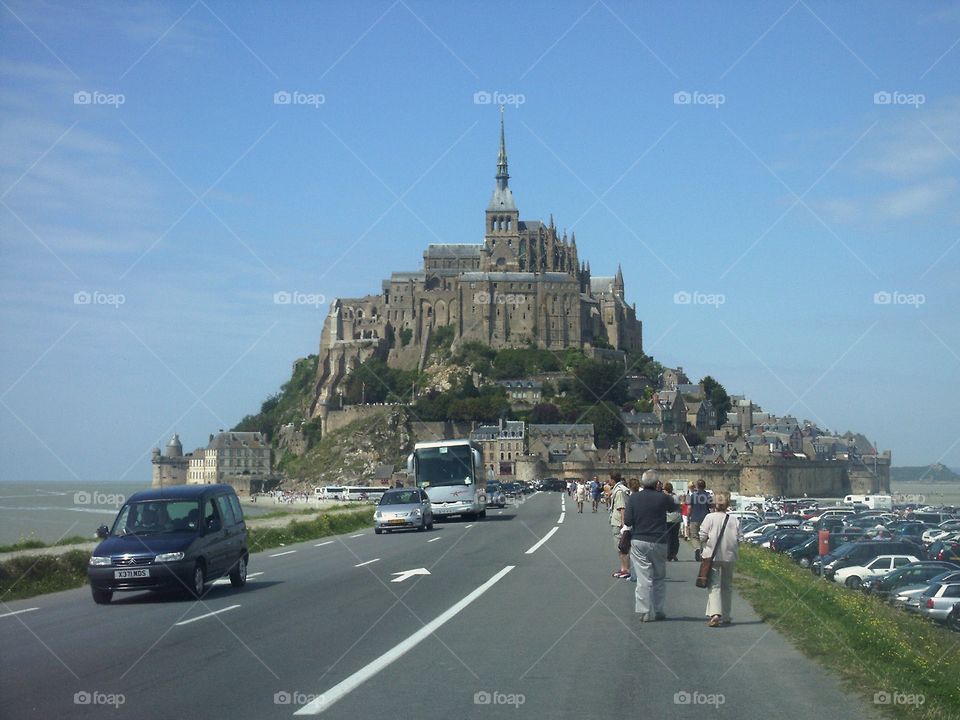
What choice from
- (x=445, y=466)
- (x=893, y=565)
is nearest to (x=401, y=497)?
(x=445, y=466)

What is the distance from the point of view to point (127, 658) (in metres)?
11.5

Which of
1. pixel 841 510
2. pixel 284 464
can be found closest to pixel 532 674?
pixel 841 510

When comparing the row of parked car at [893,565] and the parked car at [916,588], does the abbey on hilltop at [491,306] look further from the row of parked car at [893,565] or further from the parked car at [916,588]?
the parked car at [916,588]

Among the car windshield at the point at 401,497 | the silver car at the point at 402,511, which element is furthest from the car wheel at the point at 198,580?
the car windshield at the point at 401,497

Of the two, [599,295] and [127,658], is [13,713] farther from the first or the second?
[599,295]

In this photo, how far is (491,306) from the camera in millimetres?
165375

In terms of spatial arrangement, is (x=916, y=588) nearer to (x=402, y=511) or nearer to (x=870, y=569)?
(x=870, y=569)

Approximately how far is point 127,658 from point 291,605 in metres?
4.66

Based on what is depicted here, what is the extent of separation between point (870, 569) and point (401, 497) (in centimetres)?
1492

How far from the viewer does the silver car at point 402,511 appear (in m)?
35.9

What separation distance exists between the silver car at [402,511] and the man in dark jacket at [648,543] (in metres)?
22.4

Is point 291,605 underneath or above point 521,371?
underneath

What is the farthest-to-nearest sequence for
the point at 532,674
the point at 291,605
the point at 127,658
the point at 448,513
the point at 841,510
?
the point at 841,510 → the point at 448,513 → the point at 291,605 → the point at 127,658 → the point at 532,674

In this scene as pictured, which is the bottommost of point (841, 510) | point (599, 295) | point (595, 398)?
point (841, 510)
